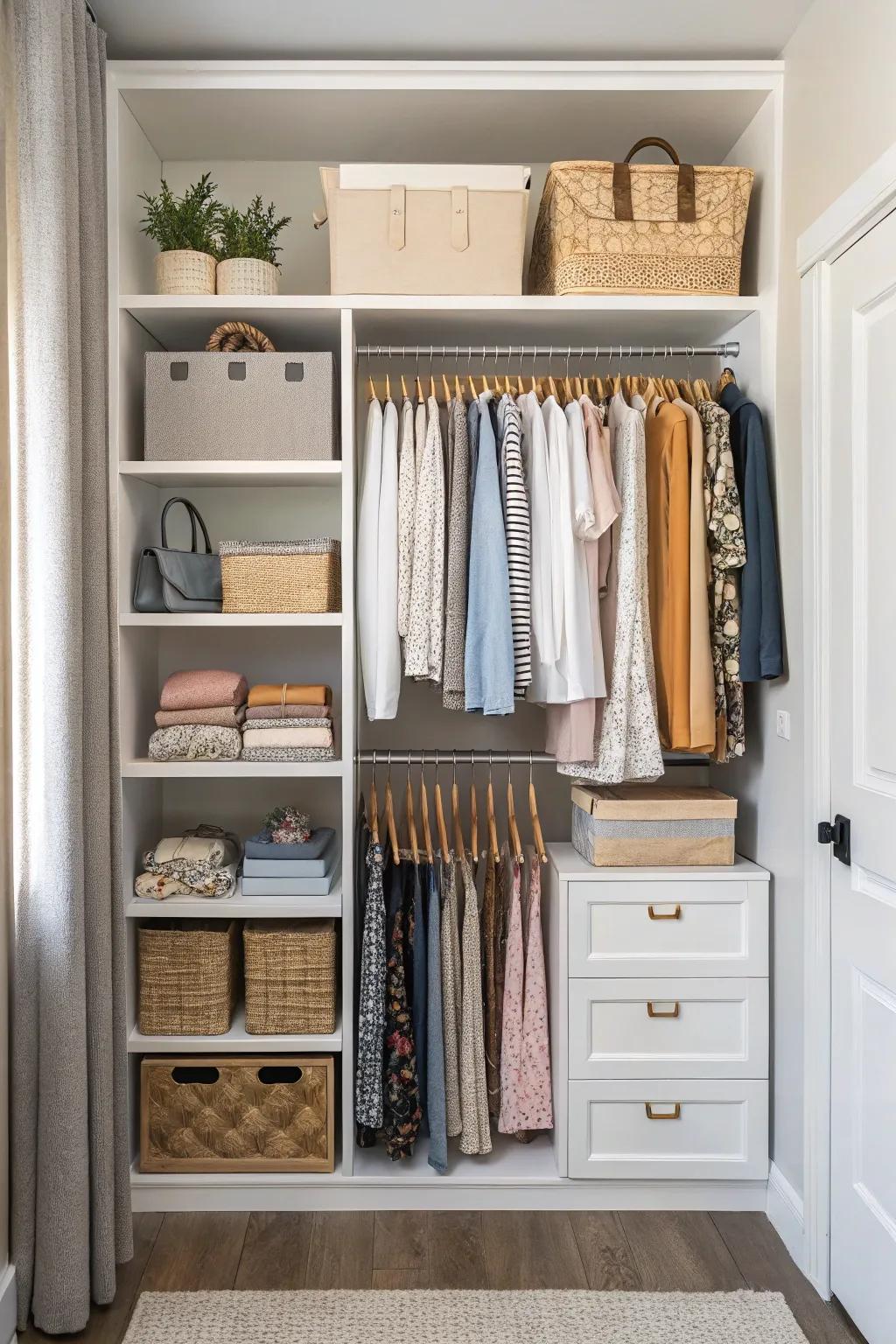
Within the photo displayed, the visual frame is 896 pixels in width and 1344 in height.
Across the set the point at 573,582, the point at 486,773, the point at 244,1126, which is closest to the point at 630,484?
the point at 573,582

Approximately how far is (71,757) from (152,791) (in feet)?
2.65

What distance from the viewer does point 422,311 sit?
7.61ft

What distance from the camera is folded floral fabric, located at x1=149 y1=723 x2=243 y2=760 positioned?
234 centimetres

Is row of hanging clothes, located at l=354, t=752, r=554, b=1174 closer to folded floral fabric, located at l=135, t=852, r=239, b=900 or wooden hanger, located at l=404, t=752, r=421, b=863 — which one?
wooden hanger, located at l=404, t=752, r=421, b=863

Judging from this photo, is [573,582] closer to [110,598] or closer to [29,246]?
[110,598]

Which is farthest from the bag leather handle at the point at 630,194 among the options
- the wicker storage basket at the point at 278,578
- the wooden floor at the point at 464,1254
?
the wooden floor at the point at 464,1254

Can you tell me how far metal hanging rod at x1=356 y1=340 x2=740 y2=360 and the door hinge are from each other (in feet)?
3.99

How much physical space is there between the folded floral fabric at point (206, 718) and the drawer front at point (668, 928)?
0.93 meters

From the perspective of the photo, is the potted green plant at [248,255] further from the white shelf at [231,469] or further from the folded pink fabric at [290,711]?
the folded pink fabric at [290,711]

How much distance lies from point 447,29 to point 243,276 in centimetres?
73

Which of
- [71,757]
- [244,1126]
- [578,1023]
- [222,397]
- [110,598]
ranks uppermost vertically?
[222,397]

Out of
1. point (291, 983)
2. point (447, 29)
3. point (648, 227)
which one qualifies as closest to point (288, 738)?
point (291, 983)

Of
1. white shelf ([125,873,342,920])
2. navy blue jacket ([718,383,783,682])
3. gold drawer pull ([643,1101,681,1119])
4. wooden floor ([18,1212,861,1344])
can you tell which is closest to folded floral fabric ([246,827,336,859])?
white shelf ([125,873,342,920])

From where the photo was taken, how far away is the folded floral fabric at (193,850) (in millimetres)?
2365
